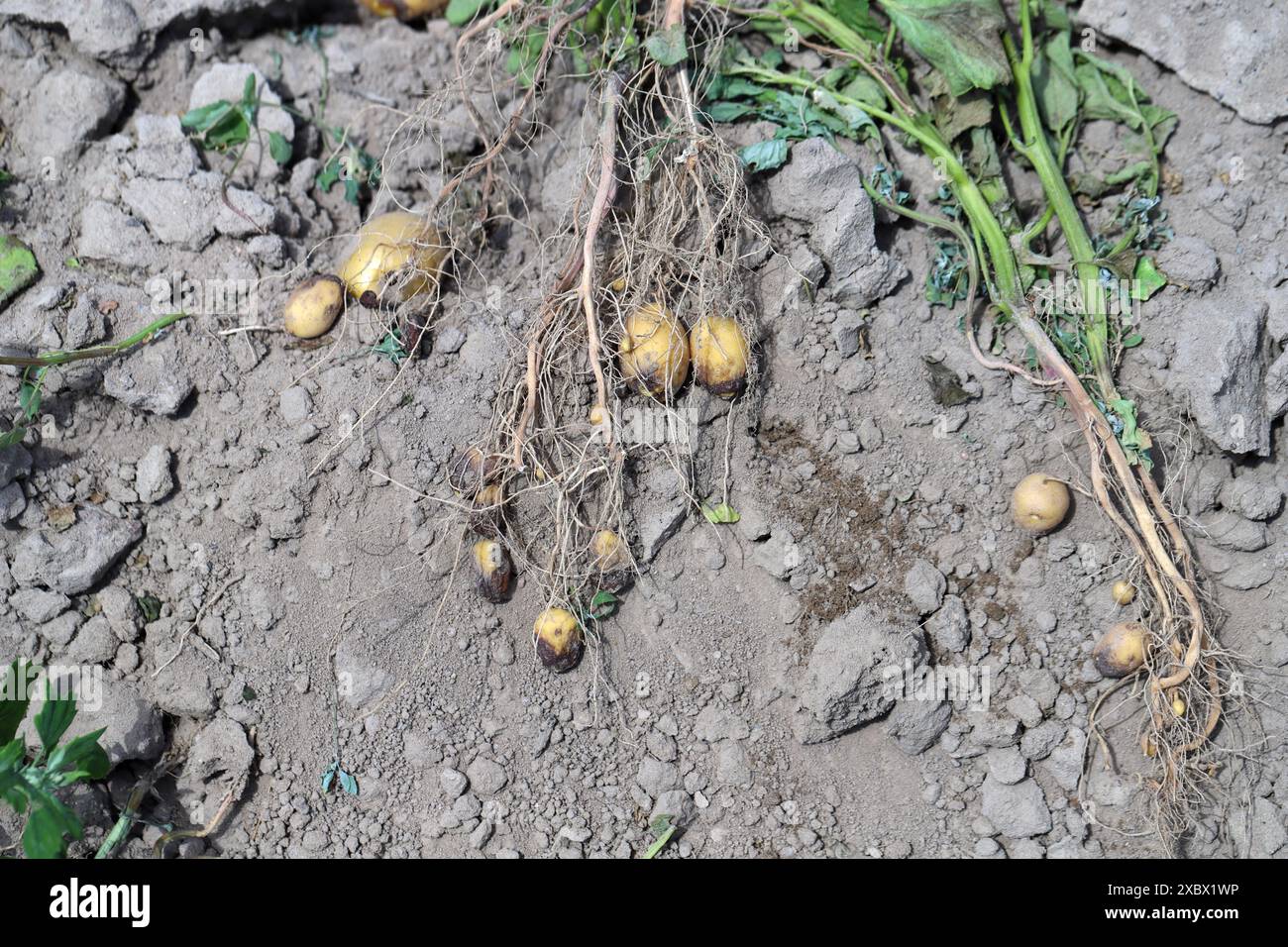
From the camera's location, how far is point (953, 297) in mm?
A: 2205

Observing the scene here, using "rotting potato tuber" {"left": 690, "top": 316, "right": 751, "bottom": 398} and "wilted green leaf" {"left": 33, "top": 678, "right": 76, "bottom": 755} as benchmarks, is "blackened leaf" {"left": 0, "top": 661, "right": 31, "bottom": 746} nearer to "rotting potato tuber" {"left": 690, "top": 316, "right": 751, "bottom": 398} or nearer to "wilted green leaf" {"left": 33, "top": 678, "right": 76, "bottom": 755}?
"wilted green leaf" {"left": 33, "top": 678, "right": 76, "bottom": 755}

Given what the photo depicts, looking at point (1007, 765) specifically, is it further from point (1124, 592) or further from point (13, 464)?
point (13, 464)

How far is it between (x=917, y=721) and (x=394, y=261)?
144cm

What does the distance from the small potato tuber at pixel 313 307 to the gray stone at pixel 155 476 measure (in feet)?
1.22

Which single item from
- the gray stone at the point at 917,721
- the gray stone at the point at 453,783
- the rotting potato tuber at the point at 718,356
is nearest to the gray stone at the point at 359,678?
the gray stone at the point at 453,783

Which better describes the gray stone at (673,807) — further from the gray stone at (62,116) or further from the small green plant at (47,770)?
the gray stone at (62,116)

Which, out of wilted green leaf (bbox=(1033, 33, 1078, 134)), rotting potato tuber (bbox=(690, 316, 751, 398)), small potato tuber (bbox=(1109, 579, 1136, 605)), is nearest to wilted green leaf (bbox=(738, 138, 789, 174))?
rotting potato tuber (bbox=(690, 316, 751, 398))

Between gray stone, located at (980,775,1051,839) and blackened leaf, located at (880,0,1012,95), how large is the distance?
1.45 meters

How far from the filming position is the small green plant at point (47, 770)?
5.45ft

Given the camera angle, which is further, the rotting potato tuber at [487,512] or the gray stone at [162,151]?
the gray stone at [162,151]

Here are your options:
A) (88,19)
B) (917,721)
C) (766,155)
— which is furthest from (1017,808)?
(88,19)

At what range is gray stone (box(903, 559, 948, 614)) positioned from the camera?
2.05m

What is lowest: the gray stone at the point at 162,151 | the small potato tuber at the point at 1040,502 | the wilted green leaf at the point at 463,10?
the small potato tuber at the point at 1040,502

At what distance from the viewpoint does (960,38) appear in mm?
2160
